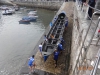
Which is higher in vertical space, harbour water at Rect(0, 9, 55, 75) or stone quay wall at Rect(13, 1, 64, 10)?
stone quay wall at Rect(13, 1, 64, 10)

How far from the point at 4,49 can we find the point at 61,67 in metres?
11.6

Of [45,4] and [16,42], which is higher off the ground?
[45,4]

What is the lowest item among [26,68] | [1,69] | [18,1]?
[1,69]

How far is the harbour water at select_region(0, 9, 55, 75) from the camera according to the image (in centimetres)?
1675

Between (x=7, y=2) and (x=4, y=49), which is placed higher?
(x=7, y=2)

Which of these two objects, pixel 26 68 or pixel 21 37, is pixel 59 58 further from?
pixel 21 37

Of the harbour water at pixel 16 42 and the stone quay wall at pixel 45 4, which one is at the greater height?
the stone quay wall at pixel 45 4

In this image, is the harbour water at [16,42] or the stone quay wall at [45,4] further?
the stone quay wall at [45,4]

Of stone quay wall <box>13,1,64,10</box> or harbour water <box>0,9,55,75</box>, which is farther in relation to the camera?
stone quay wall <box>13,1,64,10</box>

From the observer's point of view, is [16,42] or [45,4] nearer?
[16,42]

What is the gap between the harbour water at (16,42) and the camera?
16.8m

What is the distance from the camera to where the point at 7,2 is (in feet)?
188

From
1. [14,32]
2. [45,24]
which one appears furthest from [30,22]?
[14,32]

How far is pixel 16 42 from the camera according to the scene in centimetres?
2342
